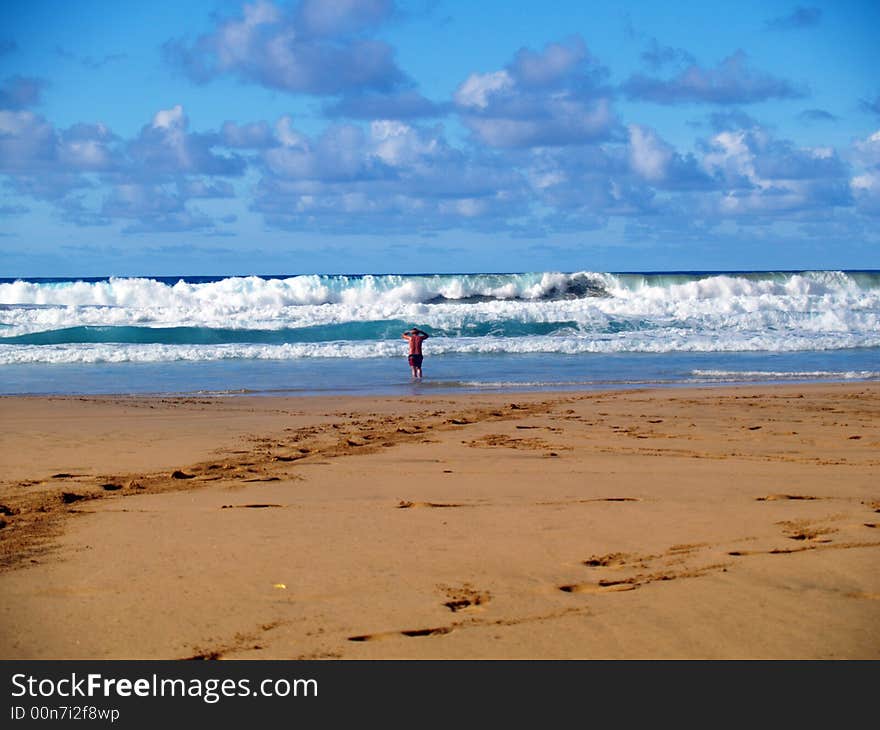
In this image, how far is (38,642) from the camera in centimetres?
345

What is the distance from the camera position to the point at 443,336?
90.5 feet

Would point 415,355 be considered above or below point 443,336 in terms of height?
below

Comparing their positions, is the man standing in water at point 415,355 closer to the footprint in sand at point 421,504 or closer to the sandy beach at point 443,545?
the sandy beach at point 443,545

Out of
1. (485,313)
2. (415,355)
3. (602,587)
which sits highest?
(485,313)

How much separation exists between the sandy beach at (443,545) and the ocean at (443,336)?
6.70 meters

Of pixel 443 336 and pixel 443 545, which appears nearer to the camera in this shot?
pixel 443 545

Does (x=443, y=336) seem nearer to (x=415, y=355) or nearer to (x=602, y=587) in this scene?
(x=415, y=355)

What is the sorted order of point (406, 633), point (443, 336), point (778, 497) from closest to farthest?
point (406, 633) → point (778, 497) → point (443, 336)

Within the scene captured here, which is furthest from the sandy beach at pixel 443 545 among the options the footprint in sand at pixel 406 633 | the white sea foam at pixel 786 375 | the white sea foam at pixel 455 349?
the white sea foam at pixel 455 349

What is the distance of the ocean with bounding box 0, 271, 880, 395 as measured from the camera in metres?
16.7

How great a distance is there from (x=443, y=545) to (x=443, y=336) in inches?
900

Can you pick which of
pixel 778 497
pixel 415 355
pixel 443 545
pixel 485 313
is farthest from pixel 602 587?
pixel 485 313

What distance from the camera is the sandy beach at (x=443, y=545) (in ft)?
11.5
